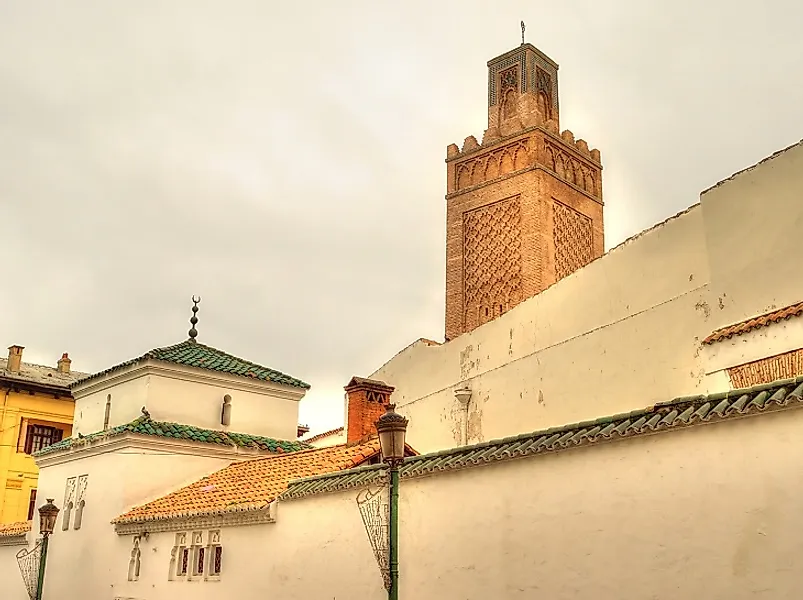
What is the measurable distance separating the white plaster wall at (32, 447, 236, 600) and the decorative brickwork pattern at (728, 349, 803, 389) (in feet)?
28.4

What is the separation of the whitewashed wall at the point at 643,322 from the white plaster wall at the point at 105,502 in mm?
4860

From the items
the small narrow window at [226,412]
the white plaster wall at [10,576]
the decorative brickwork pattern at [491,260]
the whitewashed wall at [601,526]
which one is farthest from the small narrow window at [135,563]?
the decorative brickwork pattern at [491,260]

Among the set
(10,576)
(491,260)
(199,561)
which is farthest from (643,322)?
(10,576)

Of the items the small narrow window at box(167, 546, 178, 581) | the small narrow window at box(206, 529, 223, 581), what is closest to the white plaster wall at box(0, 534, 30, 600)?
the small narrow window at box(167, 546, 178, 581)

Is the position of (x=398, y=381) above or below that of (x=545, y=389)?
above

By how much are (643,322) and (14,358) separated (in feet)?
68.2

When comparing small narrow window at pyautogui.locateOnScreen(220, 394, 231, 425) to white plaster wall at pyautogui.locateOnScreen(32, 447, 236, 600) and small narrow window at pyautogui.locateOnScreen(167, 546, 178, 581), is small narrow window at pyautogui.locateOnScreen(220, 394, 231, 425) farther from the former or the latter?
small narrow window at pyautogui.locateOnScreen(167, 546, 178, 581)

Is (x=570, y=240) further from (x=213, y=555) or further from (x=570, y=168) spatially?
(x=213, y=555)

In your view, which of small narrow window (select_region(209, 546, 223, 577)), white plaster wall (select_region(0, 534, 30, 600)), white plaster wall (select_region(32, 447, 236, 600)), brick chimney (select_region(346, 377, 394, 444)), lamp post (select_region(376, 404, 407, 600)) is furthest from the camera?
white plaster wall (select_region(0, 534, 30, 600))

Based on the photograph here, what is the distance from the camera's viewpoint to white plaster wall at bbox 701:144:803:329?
879 centimetres

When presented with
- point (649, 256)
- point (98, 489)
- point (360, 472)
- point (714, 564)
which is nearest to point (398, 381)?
point (98, 489)

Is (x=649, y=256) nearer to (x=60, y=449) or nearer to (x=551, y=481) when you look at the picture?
(x=551, y=481)

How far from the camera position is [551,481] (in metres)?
6.58

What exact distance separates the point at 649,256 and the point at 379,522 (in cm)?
538
